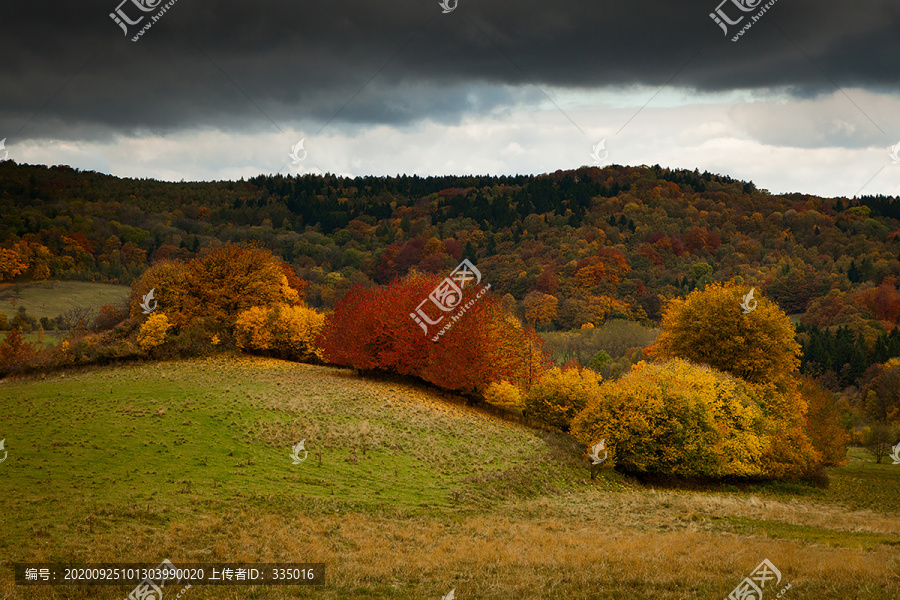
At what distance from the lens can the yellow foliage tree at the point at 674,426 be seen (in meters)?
36.5

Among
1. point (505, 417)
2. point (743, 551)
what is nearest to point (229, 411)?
point (505, 417)

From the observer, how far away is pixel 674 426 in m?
36.3

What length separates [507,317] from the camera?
169ft

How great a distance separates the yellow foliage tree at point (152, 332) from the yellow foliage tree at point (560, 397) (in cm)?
2969

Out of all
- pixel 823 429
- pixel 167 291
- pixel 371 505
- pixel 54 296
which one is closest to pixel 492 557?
pixel 371 505

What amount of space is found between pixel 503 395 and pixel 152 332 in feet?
94.9

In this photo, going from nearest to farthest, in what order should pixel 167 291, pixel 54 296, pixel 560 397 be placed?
pixel 560 397, pixel 167 291, pixel 54 296

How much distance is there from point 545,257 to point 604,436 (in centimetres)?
15431

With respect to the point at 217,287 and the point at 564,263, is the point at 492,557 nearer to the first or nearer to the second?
the point at 217,287

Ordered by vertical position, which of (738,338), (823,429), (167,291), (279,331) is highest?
(167,291)

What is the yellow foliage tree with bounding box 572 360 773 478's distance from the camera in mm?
36531

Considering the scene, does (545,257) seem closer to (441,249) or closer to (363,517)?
(441,249)

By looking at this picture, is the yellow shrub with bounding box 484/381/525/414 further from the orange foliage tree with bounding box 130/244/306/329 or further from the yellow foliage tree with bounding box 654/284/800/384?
the orange foliage tree with bounding box 130/244/306/329

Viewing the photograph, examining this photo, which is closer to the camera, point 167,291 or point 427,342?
point 427,342
